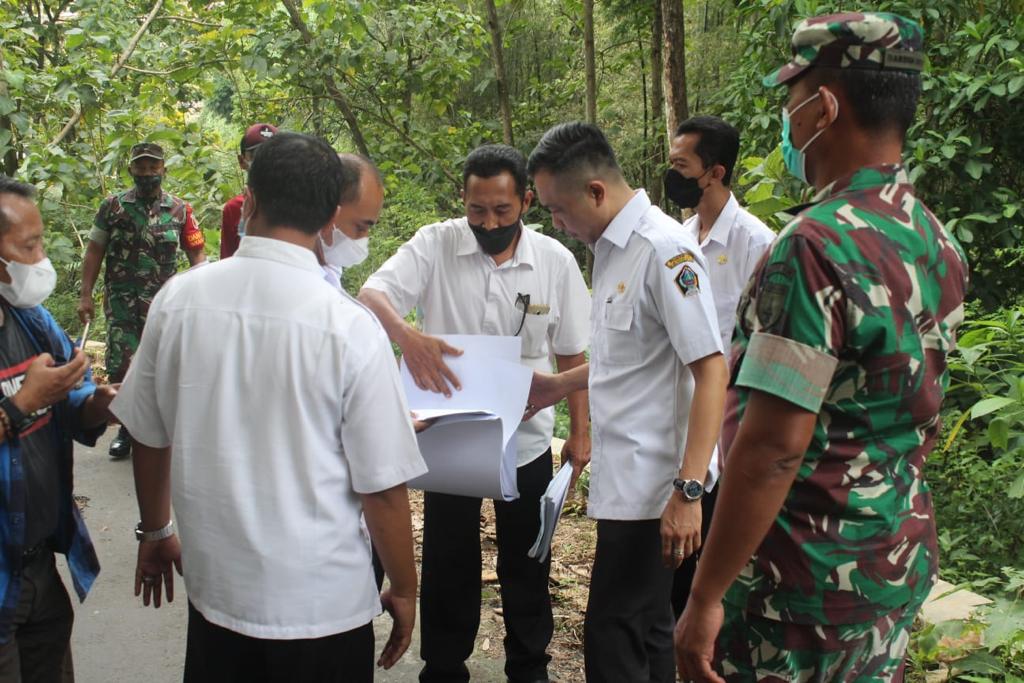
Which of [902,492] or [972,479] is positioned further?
[972,479]

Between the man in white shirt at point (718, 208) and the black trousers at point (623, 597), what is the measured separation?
844 millimetres

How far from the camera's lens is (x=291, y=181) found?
1.94 metres

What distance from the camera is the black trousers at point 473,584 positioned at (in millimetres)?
3234

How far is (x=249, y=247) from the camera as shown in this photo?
76.8 inches

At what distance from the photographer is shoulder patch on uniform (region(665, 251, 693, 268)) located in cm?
254

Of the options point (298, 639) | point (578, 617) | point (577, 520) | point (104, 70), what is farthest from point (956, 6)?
point (104, 70)

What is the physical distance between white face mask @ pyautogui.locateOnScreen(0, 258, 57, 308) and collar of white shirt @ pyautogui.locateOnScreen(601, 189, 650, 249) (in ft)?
5.20

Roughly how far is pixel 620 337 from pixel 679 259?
29cm

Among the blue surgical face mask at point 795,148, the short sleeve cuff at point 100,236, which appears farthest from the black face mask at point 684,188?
the short sleeve cuff at point 100,236

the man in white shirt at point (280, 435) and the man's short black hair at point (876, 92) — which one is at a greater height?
the man's short black hair at point (876, 92)

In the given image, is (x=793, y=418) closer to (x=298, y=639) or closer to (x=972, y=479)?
(x=298, y=639)

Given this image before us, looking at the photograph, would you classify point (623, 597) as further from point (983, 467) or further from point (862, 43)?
A: point (983, 467)

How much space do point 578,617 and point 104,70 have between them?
568cm

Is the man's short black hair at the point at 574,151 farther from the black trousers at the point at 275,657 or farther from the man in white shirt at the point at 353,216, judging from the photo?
the black trousers at the point at 275,657
